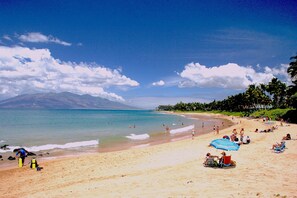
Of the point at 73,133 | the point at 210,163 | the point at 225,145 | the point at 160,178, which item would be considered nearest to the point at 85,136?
the point at 73,133

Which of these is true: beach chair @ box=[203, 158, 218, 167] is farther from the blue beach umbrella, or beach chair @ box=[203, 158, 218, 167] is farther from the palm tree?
the palm tree

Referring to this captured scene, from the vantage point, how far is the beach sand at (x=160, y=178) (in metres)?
12.3

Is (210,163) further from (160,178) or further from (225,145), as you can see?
(225,145)

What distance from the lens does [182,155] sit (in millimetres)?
22672

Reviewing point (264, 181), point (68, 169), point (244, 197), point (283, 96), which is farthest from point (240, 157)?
point (283, 96)

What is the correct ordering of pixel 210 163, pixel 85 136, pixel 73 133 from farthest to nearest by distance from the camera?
pixel 73 133, pixel 85 136, pixel 210 163

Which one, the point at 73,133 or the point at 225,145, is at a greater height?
the point at 225,145

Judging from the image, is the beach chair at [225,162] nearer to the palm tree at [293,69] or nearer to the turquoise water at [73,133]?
the turquoise water at [73,133]

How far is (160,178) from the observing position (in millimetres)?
15016

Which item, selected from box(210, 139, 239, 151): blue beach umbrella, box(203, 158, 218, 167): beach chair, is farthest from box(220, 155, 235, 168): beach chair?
box(210, 139, 239, 151): blue beach umbrella

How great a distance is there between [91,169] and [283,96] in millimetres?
99564

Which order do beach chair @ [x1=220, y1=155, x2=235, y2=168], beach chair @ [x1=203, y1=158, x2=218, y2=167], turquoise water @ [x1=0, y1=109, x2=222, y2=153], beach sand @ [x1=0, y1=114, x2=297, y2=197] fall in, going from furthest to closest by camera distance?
turquoise water @ [x1=0, y1=109, x2=222, y2=153] < beach chair @ [x1=203, y1=158, x2=218, y2=167] < beach chair @ [x1=220, y1=155, x2=235, y2=168] < beach sand @ [x1=0, y1=114, x2=297, y2=197]

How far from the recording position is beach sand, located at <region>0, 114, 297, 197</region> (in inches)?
484

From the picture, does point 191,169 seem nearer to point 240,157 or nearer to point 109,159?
point 240,157
